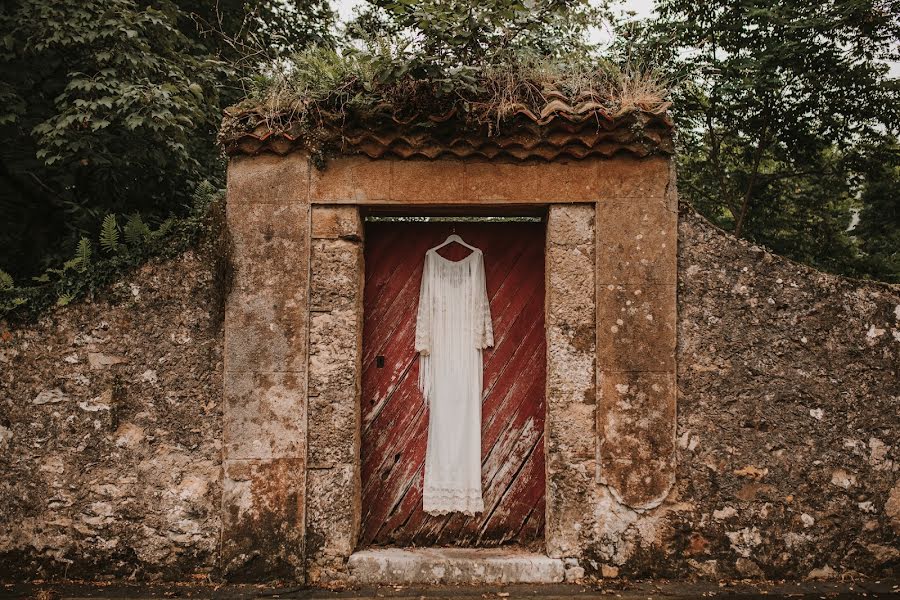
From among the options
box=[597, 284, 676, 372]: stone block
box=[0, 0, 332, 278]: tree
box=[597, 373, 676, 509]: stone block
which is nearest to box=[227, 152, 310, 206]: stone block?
box=[0, 0, 332, 278]: tree

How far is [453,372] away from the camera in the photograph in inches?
162

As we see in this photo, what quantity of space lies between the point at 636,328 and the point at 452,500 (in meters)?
1.76

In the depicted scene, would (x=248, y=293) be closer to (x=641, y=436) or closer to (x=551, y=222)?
(x=551, y=222)

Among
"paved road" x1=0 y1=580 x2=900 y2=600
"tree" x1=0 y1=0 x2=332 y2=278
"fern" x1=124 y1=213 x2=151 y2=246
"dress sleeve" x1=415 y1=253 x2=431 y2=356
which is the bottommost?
"paved road" x1=0 y1=580 x2=900 y2=600

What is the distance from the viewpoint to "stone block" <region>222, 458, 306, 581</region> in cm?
366

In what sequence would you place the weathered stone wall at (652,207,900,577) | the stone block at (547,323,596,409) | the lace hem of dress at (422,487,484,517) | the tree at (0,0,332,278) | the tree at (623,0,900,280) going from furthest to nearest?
the tree at (623,0,900,280) < the tree at (0,0,332,278) < the lace hem of dress at (422,487,484,517) < the stone block at (547,323,596,409) < the weathered stone wall at (652,207,900,577)

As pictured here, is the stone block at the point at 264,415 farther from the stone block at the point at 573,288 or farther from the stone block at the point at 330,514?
the stone block at the point at 573,288

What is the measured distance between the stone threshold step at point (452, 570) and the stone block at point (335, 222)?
2.14m

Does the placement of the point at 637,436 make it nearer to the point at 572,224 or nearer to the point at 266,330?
the point at 572,224

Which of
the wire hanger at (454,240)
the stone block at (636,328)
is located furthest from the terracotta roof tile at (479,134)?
the stone block at (636,328)

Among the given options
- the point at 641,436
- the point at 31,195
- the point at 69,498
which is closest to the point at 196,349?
the point at 69,498

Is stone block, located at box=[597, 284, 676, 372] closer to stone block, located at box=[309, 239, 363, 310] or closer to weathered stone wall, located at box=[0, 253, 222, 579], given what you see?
stone block, located at box=[309, 239, 363, 310]

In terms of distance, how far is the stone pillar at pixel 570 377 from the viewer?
12.2 ft

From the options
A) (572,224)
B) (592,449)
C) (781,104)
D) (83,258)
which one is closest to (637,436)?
(592,449)
